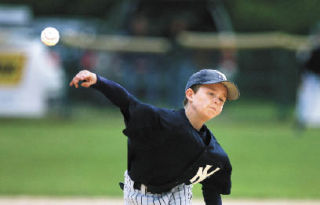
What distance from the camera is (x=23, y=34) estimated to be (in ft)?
47.8

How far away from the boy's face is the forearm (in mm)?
494

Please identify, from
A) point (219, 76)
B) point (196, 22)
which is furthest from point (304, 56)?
point (219, 76)

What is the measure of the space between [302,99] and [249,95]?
217 centimetres

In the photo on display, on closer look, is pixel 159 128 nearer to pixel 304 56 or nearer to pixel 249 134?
pixel 249 134

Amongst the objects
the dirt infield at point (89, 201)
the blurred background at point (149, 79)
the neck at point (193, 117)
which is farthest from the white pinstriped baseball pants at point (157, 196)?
the blurred background at point (149, 79)

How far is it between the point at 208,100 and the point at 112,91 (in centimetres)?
67

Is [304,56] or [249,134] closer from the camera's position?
[249,134]

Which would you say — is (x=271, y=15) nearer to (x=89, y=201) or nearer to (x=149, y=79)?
(x=149, y=79)

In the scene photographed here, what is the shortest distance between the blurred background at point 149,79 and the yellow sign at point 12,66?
23 mm

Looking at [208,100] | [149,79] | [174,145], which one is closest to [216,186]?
[174,145]

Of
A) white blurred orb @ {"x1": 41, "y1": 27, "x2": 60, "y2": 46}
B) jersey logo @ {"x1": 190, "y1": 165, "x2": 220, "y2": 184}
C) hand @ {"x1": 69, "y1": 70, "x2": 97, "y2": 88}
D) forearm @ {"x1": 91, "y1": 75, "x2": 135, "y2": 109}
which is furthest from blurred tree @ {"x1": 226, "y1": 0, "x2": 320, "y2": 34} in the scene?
hand @ {"x1": 69, "y1": 70, "x2": 97, "y2": 88}

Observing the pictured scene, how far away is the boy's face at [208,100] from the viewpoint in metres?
3.77

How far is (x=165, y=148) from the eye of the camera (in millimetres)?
3736

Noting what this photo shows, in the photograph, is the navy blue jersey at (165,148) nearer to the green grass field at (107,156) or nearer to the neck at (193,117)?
the neck at (193,117)
